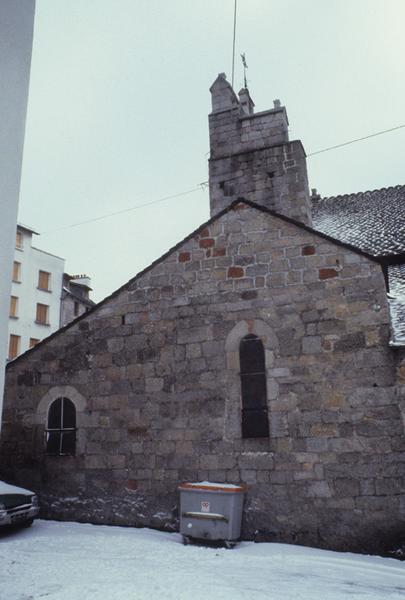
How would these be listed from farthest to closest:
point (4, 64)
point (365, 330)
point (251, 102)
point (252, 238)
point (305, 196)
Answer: point (251, 102) → point (305, 196) → point (252, 238) → point (365, 330) → point (4, 64)

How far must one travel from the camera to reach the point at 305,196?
10.3 metres

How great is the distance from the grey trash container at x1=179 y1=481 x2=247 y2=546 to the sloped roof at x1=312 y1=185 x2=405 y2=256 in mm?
6552

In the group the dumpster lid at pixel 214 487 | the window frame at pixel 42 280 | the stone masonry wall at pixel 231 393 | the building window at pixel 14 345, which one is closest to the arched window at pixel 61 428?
the stone masonry wall at pixel 231 393

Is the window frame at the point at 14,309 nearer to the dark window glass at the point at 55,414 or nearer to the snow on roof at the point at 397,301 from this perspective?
the dark window glass at the point at 55,414

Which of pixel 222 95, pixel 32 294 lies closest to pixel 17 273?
pixel 32 294

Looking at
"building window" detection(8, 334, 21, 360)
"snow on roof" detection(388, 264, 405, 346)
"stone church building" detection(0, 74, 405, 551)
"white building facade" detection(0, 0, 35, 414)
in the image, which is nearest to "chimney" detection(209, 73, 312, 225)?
"snow on roof" detection(388, 264, 405, 346)

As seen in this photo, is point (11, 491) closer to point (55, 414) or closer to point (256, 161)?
point (55, 414)

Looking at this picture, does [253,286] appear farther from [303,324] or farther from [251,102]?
[251,102]

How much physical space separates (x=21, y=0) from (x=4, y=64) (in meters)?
0.51

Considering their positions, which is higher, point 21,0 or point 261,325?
point 21,0

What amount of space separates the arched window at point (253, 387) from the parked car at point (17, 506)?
3.66m

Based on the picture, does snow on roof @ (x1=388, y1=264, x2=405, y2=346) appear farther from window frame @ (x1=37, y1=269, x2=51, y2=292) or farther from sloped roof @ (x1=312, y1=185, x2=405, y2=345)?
window frame @ (x1=37, y1=269, x2=51, y2=292)

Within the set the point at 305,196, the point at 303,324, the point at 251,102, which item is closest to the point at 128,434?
the point at 303,324

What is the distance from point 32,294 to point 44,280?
1486 mm
